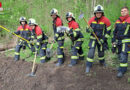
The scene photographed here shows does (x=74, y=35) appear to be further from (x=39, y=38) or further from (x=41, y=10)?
(x=41, y=10)

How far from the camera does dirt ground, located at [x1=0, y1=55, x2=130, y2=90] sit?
3.99 meters

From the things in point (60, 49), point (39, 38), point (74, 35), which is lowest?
point (60, 49)

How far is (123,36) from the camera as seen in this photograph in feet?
13.6

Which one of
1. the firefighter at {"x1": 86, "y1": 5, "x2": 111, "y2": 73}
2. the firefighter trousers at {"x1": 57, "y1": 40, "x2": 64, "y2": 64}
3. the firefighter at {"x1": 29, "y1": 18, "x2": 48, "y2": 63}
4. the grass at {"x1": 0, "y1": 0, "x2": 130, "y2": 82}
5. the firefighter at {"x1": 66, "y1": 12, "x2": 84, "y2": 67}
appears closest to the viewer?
the firefighter at {"x1": 86, "y1": 5, "x2": 111, "y2": 73}

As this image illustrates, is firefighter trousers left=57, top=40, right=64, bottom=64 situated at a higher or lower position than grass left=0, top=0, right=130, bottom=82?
lower

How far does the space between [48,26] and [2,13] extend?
3.67 metres

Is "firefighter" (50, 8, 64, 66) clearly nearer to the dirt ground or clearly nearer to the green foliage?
the dirt ground

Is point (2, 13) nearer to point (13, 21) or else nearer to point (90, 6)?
point (13, 21)

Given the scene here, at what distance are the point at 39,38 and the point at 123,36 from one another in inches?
131

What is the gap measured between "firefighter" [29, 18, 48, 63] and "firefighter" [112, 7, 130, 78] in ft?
10.1

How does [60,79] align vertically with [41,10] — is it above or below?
below

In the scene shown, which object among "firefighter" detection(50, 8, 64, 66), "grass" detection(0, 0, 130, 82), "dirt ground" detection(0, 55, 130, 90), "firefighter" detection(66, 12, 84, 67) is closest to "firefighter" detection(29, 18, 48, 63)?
"dirt ground" detection(0, 55, 130, 90)

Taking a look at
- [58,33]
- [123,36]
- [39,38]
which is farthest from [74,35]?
[123,36]

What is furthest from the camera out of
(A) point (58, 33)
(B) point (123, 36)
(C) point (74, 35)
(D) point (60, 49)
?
(D) point (60, 49)
